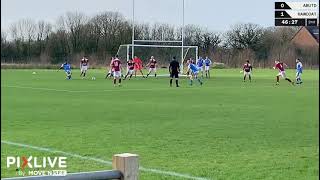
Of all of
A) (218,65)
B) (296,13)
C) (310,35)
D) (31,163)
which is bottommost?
(31,163)

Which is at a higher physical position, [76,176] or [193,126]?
[76,176]

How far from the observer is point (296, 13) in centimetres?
424

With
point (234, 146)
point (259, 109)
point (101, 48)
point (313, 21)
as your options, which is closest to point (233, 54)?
point (101, 48)

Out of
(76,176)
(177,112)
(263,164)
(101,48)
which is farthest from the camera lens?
(101,48)

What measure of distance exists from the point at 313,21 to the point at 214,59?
58703 millimetres

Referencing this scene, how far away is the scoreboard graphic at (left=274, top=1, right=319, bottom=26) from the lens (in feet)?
12.5

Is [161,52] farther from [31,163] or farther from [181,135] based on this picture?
[31,163]

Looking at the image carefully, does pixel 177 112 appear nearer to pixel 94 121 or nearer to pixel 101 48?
pixel 94 121

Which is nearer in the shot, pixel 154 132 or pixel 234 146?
pixel 234 146

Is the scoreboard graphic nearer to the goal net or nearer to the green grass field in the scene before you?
the green grass field

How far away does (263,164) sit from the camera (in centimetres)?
869

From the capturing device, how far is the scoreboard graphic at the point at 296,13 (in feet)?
12.5

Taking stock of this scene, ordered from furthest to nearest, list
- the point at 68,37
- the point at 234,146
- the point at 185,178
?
the point at 68,37 < the point at 234,146 < the point at 185,178

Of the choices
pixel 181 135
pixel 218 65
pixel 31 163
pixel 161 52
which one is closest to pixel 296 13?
pixel 31 163
